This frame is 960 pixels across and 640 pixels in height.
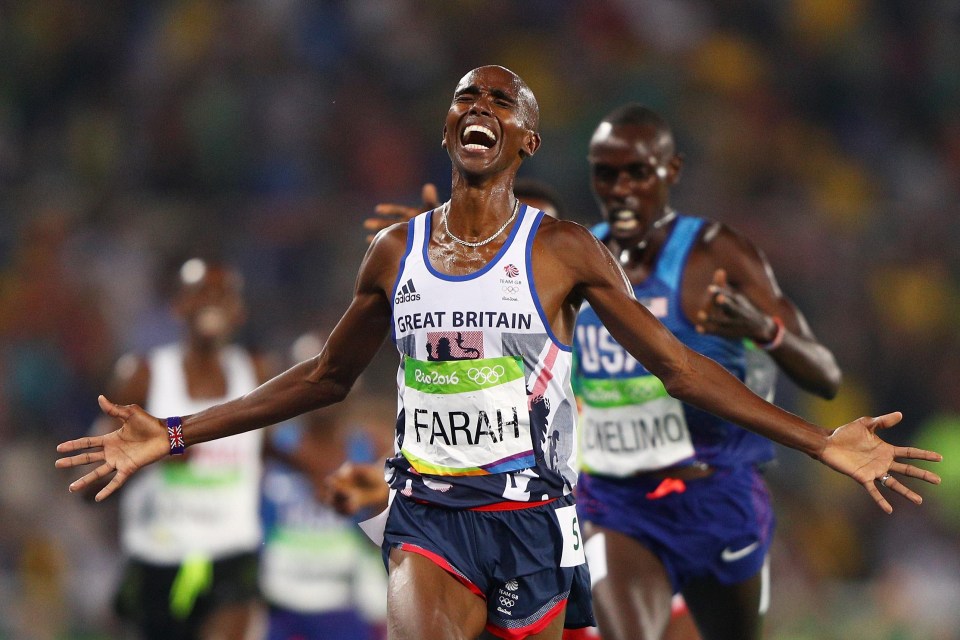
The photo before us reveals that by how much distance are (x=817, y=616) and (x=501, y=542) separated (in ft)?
21.5

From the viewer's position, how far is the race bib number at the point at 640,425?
19.3 ft

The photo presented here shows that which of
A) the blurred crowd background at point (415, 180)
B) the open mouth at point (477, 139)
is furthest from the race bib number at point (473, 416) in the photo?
the blurred crowd background at point (415, 180)

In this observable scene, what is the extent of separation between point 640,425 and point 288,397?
6.06ft

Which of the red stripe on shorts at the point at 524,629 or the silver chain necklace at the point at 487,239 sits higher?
the silver chain necklace at the point at 487,239

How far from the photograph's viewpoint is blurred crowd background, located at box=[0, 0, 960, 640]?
35.4ft

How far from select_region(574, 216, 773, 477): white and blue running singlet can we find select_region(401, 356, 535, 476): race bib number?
1620mm

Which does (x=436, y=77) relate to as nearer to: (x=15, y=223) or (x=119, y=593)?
(x=15, y=223)

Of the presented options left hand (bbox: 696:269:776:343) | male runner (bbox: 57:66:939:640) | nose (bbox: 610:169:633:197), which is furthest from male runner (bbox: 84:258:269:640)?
left hand (bbox: 696:269:776:343)

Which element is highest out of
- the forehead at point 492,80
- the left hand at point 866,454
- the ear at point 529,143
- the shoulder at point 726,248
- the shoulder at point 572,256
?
the forehead at point 492,80

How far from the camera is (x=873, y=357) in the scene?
11.5 metres

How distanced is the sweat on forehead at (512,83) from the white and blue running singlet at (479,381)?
1.26 feet

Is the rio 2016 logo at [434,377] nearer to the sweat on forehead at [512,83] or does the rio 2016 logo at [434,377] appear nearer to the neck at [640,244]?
the sweat on forehead at [512,83]

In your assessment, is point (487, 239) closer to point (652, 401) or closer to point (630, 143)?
point (652, 401)

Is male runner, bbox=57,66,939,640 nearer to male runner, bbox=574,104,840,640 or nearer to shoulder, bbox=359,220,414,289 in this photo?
shoulder, bbox=359,220,414,289
